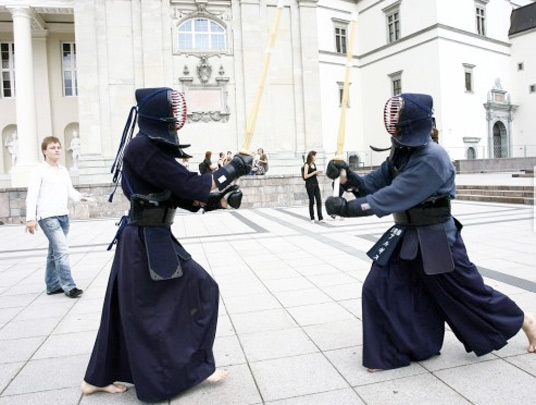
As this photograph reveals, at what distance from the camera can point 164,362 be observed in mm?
2975

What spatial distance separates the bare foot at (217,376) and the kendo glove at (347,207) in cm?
132

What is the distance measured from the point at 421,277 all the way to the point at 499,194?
14443 millimetres

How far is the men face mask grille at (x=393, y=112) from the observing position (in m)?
3.26

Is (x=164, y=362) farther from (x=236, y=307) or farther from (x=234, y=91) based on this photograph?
(x=234, y=91)

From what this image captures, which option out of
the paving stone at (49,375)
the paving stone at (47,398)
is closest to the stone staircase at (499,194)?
the paving stone at (49,375)

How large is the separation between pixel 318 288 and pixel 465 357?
235cm

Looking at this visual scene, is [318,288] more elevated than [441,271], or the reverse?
[441,271]

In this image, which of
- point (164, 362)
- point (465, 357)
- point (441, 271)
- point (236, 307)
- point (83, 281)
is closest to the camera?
point (164, 362)

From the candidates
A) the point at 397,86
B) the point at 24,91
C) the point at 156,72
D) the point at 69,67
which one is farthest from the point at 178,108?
the point at 397,86

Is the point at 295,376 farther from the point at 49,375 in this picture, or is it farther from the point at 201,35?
the point at 201,35

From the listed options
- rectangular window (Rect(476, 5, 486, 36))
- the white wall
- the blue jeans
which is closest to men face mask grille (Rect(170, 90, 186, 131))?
the blue jeans

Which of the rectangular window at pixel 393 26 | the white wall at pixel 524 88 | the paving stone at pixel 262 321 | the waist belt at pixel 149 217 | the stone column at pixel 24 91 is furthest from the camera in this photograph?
the white wall at pixel 524 88

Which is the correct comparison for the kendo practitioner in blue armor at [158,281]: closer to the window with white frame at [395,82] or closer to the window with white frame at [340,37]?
the window with white frame at [395,82]

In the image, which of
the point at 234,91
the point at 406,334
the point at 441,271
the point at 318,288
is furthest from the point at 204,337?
the point at 234,91
